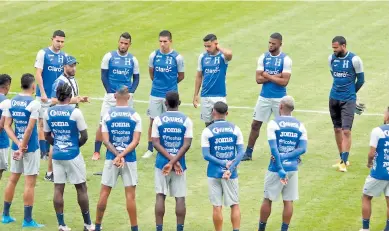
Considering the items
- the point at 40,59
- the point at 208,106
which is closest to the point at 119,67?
the point at 40,59

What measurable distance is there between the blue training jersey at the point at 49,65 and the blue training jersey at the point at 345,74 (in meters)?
5.80

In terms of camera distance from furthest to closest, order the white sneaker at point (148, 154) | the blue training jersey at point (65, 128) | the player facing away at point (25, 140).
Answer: the white sneaker at point (148, 154), the player facing away at point (25, 140), the blue training jersey at point (65, 128)

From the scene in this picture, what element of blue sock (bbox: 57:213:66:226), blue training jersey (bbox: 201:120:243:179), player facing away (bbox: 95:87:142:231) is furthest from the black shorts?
blue sock (bbox: 57:213:66:226)

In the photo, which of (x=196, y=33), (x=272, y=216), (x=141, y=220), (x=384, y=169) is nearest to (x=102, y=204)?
(x=141, y=220)

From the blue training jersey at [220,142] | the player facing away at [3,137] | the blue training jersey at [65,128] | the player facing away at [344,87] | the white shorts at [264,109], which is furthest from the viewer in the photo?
the white shorts at [264,109]

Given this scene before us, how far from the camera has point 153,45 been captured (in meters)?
30.3

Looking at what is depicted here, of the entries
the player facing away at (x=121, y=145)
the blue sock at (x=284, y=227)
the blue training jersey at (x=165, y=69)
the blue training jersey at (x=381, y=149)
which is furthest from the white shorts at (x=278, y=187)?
the blue training jersey at (x=165, y=69)

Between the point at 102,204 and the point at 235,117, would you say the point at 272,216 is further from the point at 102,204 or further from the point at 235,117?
the point at 235,117

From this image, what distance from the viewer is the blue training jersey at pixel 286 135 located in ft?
53.0

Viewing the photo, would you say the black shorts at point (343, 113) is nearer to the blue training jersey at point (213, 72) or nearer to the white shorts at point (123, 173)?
the blue training jersey at point (213, 72)

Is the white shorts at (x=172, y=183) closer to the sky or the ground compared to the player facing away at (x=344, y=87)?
closer to the ground

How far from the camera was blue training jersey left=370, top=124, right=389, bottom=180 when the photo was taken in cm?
1639

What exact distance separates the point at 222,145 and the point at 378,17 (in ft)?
58.7

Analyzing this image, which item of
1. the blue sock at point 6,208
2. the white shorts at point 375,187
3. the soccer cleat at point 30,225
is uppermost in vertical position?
the white shorts at point 375,187
